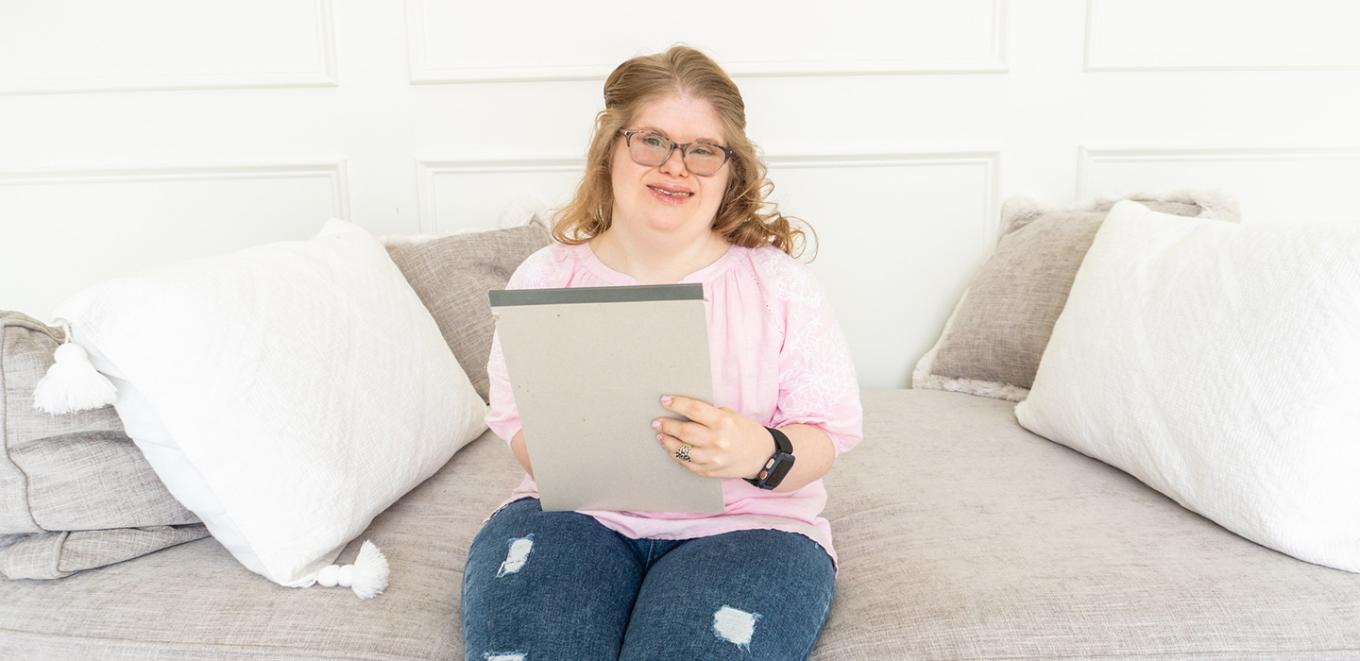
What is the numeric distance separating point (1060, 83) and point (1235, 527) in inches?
44.2

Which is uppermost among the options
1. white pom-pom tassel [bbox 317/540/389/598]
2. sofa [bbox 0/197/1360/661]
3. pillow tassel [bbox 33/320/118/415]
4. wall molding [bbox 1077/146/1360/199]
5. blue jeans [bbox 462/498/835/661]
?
wall molding [bbox 1077/146/1360/199]

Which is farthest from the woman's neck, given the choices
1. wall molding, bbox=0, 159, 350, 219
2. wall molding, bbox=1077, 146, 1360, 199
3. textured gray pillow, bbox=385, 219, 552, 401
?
wall molding, bbox=1077, 146, 1360, 199

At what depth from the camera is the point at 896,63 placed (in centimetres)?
194

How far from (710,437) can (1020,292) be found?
1.04m

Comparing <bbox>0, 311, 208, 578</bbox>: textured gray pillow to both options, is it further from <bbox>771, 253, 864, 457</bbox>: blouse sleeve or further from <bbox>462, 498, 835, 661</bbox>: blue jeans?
<bbox>771, 253, 864, 457</bbox>: blouse sleeve

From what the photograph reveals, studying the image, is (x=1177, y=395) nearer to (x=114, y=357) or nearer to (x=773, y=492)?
(x=773, y=492)

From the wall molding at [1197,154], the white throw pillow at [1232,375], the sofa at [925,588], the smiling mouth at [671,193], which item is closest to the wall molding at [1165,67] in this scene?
the wall molding at [1197,154]

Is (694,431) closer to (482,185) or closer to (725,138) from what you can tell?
(725,138)

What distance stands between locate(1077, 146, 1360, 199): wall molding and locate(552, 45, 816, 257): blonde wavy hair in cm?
104

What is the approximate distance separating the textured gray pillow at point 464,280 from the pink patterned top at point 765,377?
1.72 ft

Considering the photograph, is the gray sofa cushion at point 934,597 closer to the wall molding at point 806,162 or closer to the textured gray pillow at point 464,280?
the textured gray pillow at point 464,280

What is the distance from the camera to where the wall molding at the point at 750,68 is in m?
1.93

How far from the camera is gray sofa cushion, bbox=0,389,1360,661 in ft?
3.29

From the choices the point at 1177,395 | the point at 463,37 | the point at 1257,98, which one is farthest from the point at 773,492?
the point at 1257,98
